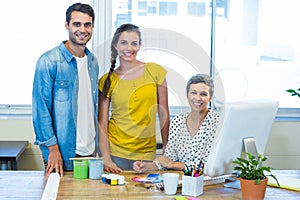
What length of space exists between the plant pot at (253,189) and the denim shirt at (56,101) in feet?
3.37

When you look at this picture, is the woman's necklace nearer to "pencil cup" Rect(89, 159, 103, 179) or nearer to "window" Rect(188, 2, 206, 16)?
"pencil cup" Rect(89, 159, 103, 179)

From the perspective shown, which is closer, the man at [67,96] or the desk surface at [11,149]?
the man at [67,96]

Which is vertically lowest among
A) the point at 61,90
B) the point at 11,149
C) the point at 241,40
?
the point at 11,149

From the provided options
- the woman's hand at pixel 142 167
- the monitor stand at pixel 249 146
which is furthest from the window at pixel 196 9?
the monitor stand at pixel 249 146

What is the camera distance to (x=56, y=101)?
2775 mm

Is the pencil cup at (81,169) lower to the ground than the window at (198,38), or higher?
lower

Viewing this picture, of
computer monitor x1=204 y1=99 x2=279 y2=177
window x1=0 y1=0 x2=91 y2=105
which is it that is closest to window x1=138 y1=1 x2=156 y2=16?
window x1=0 y1=0 x2=91 y2=105

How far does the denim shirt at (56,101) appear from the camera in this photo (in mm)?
2730

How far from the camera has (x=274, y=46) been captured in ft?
13.4

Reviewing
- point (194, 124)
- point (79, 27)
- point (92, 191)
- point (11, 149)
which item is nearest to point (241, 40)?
point (194, 124)

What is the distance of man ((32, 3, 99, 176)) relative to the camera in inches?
107

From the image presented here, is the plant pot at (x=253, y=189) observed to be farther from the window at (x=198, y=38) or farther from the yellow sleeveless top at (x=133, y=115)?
the window at (x=198, y=38)

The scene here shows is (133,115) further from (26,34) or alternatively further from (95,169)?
(26,34)

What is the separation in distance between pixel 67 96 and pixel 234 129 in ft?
3.13
